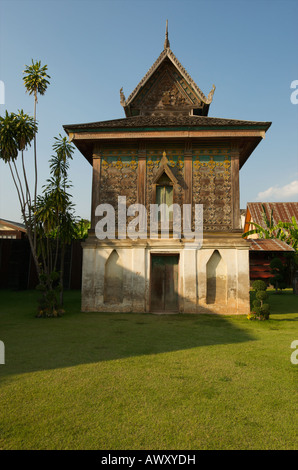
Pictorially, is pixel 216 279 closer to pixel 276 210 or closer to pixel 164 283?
pixel 164 283

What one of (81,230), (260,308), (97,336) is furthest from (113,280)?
(81,230)

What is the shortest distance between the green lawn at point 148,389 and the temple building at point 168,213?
374 centimetres

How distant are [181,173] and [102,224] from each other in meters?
4.35

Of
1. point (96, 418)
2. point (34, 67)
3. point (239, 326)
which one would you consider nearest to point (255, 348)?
point (239, 326)

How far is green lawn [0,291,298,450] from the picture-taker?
3.62m

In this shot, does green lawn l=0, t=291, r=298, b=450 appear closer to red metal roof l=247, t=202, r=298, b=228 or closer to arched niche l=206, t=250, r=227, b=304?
arched niche l=206, t=250, r=227, b=304

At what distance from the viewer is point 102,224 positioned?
46.9 ft

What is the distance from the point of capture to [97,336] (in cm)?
900

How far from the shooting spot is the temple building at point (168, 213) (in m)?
13.6

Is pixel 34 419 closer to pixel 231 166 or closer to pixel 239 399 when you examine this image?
pixel 239 399

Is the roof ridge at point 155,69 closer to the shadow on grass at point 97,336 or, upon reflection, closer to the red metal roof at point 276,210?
the shadow on grass at point 97,336

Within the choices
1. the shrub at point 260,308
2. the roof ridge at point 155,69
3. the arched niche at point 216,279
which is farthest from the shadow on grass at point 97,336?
the roof ridge at point 155,69

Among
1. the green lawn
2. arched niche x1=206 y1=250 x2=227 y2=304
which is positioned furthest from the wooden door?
the green lawn

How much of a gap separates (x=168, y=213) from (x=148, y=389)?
9828 mm
